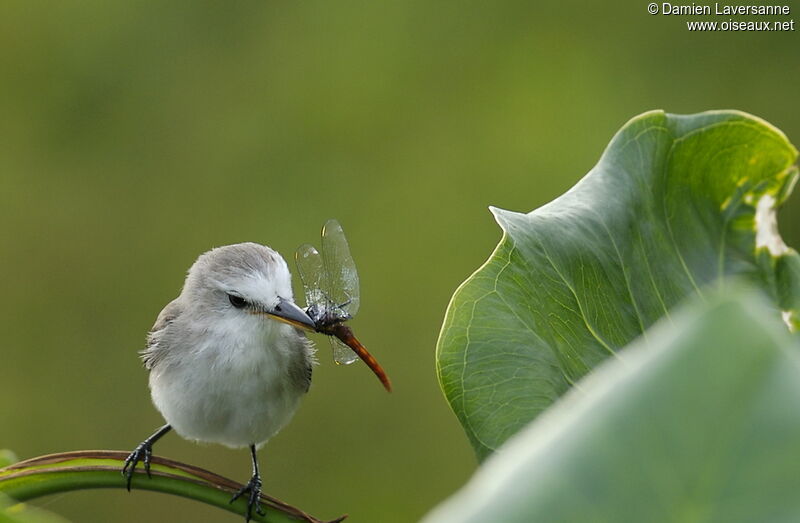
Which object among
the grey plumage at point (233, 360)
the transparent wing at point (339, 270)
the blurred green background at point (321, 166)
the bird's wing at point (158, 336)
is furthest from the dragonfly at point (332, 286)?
the blurred green background at point (321, 166)

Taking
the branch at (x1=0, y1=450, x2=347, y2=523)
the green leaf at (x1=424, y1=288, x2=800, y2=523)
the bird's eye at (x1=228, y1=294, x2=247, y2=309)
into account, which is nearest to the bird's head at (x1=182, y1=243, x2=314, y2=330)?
the bird's eye at (x1=228, y1=294, x2=247, y2=309)

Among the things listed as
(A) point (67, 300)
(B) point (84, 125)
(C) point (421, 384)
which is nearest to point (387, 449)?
(C) point (421, 384)

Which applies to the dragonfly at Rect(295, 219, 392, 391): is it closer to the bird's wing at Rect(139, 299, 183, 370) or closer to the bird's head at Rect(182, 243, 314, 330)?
the bird's head at Rect(182, 243, 314, 330)

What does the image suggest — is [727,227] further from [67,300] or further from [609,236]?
[67,300]

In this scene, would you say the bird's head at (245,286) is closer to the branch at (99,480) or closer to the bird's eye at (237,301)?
the bird's eye at (237,301)

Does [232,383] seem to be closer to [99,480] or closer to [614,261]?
[99,480]

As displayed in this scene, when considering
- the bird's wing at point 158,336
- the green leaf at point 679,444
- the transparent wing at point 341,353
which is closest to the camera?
the green leaf at point 679,444
